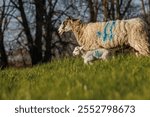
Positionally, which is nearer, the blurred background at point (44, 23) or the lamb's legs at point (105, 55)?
the lamb's legs at point (105, 55)

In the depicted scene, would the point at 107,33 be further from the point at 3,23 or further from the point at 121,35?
the point at 3,23

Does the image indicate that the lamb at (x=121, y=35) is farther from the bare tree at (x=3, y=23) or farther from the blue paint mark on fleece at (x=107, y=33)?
the bare tree at (x=3, y=23)

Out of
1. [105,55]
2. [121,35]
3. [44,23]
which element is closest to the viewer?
[105,55]

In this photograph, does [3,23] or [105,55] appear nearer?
[105,55]

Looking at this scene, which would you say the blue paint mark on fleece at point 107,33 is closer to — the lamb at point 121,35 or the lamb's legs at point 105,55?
the lamb at point 121,35

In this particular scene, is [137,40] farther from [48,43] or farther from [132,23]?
[48,43]

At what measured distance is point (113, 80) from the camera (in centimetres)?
749

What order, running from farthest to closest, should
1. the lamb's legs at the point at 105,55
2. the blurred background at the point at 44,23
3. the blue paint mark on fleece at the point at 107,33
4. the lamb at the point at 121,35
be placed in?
the blurred background at the point at 44,23
the blue paint mark on fleece at the point at 107,33
the lamb at the point at 121,35
the lamb's legs at the point at 105,55

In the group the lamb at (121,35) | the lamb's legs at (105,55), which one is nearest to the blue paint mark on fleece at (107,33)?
the lamb at (121,35)

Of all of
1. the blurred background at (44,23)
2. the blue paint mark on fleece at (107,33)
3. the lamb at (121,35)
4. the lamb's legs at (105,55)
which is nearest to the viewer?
the lamb's legs at (105,55)

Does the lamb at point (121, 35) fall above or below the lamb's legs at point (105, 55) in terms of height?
above

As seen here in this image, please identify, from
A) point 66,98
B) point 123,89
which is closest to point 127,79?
point 123,89

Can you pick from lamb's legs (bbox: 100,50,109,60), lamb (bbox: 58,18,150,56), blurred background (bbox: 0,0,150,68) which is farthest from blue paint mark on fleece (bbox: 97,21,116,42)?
blurred background (bbox: 0,0,150,68)

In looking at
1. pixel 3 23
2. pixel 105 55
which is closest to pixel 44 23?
pixel 3 23
